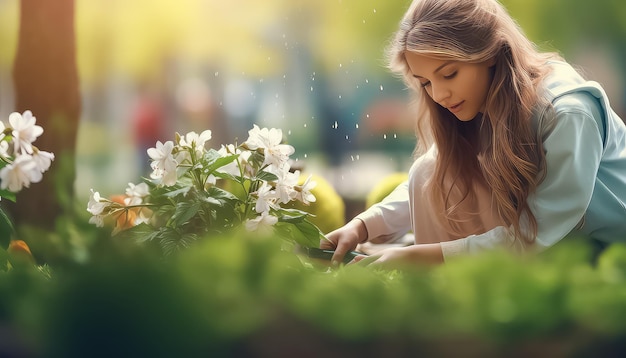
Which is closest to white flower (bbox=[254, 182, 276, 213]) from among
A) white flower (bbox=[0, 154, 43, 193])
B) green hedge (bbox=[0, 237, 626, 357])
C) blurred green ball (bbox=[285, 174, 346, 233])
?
white flower (bbox=[0, 154, 43, 193])

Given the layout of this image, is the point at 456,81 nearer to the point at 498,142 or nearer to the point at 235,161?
the point at 498,142

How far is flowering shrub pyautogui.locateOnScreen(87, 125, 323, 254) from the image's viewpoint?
44.9 inches

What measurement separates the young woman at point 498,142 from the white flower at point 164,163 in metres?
0.32

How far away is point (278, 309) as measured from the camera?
335mm

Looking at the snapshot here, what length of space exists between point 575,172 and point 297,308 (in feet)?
3.39

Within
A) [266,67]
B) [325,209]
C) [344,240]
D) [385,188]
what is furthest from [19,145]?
[266,67]

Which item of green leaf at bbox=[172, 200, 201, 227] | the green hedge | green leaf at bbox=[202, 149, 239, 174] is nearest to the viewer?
the green hedge

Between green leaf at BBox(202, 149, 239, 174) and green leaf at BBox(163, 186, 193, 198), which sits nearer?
green leaf at BBox(163, 186, 193, 198)

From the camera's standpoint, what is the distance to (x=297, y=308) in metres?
0.33

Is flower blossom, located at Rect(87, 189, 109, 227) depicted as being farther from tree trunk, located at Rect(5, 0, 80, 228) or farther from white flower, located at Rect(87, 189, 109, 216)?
tree trunk, located at Rect(5, 0, 80, 228)

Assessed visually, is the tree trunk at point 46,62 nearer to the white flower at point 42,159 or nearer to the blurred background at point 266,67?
the white flower at point 42,159

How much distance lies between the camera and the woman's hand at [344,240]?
4.59ft

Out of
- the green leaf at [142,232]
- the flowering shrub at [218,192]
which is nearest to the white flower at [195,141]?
the flowering shrub at [218,192]

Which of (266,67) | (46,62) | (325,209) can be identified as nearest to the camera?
(325,209)
